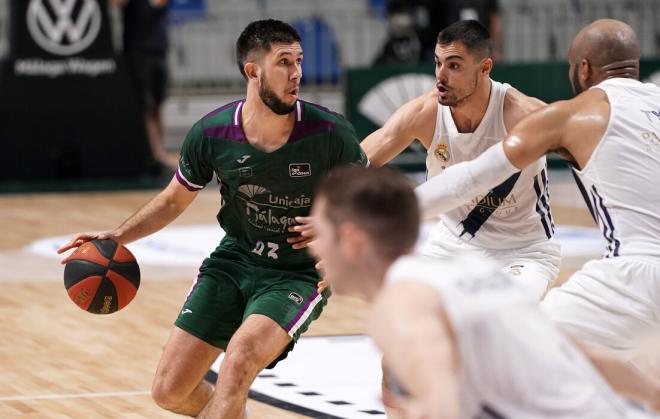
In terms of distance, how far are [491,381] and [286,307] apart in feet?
8.47

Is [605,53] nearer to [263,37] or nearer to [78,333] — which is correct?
[263,37]

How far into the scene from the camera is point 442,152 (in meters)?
6.30

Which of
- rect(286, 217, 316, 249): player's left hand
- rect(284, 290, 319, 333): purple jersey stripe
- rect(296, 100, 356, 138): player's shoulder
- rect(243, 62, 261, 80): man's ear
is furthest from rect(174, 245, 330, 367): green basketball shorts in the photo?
rect(243, 62, 261, 80): man's ear

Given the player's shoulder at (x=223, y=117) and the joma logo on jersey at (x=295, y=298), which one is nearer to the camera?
the joma logo on jersey at (x=295, y=298)

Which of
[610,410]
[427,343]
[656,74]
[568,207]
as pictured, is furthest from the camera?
[656,74]

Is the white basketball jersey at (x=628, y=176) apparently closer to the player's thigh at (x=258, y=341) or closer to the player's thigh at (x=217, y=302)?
the player's thigh at (x=258, y=341)

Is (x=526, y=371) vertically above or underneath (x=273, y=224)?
above

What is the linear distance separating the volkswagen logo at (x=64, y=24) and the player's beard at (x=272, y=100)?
9.32 meters

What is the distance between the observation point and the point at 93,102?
49.1 ft

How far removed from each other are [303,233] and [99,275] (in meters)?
1.09

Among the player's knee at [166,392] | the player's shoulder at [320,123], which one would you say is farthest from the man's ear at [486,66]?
the player's knee at [166,392]

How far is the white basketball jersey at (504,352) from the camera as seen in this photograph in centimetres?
313

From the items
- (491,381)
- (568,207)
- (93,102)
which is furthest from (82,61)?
(491,381)

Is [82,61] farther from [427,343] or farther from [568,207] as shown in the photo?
[427,343]
